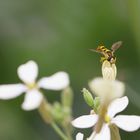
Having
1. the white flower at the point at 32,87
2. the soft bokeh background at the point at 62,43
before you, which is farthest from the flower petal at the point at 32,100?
the soft bokeh background at the point at 62,43

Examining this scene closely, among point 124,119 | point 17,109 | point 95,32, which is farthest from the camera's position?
point 95,32

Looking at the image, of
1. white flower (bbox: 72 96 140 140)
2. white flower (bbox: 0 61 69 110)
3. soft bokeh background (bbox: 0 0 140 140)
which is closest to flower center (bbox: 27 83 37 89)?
white flower (bbox: 0 61 69 110)

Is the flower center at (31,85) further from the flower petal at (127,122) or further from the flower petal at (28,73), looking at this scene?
the flower petal at (127,122)

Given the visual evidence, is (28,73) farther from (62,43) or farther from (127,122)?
(62,43)

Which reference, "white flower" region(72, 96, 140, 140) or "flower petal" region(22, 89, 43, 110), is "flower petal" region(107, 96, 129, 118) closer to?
"white flower" region(72, 96, 140, 140)

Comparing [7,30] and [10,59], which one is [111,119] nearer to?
[10,59]

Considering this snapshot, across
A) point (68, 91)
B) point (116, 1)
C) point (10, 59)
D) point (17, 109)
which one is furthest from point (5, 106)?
point (68, 91)
